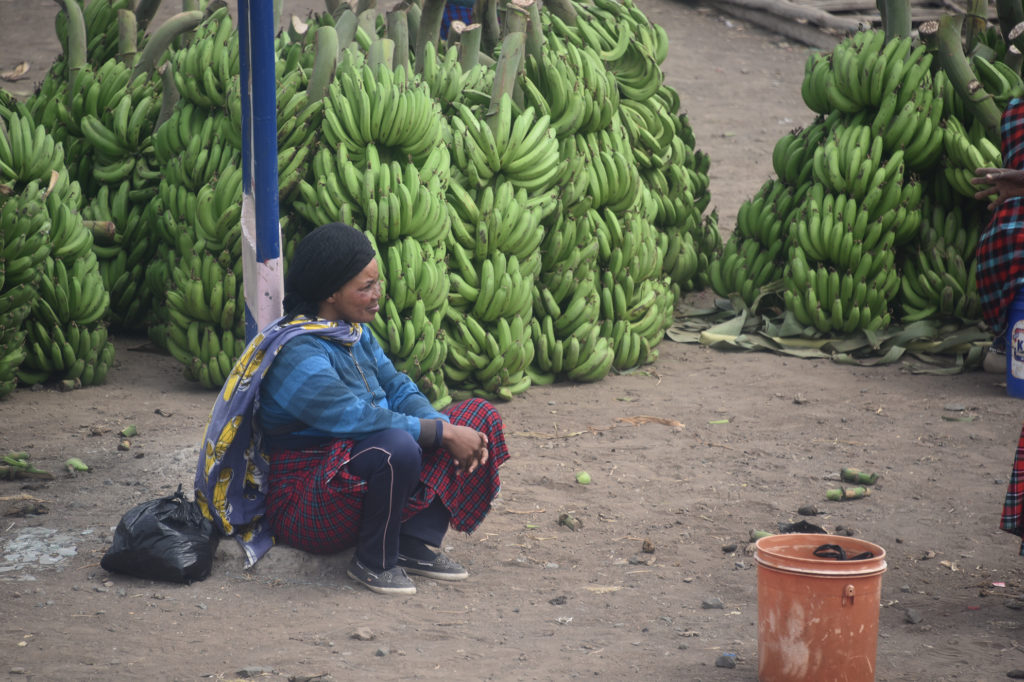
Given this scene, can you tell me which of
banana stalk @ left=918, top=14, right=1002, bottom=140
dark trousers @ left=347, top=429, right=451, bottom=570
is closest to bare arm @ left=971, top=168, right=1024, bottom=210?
banana stalk @ left=918, top=14, right=1002, bottom=140

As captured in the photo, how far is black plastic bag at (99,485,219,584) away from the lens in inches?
136

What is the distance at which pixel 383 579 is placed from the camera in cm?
355

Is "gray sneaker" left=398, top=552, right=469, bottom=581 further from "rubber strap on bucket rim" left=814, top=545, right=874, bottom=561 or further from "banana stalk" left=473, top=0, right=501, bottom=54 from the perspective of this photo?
"banana stalk" left=473, top=0, right=501, bottom=54

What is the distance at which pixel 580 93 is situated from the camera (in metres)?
5.86

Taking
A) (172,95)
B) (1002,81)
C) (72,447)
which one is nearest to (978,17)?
(1002,81)

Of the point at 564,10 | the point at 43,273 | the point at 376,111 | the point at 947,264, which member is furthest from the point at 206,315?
the point at 947,264

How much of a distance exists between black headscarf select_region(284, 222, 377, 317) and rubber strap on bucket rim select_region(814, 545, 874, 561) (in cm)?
153

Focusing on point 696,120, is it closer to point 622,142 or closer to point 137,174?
point 622,142

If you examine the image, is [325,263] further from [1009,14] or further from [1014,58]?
[1014,58]

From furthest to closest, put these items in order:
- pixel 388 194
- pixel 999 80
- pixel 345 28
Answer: pixel 999 80, pixel 345 28, pixel 388 194

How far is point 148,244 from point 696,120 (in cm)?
710

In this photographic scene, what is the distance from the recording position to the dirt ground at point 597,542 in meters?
3.12

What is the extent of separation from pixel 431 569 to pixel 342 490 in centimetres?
49

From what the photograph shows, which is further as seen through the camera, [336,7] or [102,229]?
[336,7]
